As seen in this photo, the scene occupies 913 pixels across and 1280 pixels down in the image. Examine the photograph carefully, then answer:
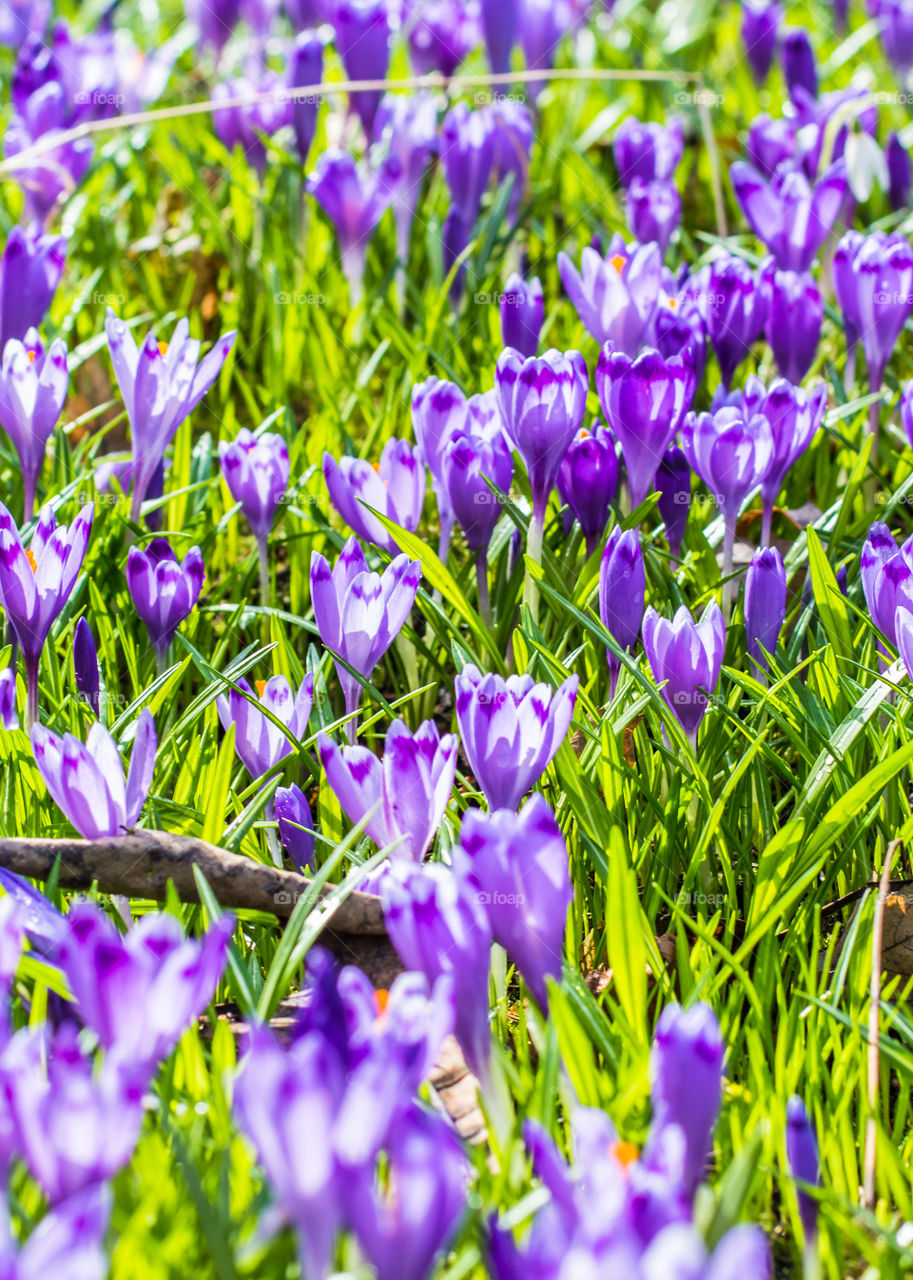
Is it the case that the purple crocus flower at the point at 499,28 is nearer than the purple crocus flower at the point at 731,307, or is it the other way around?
the purple crocus flower at the point at 731,307

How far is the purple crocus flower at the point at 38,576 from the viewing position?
59.2 inches

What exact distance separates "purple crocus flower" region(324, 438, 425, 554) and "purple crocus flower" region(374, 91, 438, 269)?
4.07 ft

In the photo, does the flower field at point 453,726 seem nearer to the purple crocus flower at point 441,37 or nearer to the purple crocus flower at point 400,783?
the purple crocus flower at point 400,783

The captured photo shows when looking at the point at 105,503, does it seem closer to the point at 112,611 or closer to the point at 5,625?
the point at 112,611

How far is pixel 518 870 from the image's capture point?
1044 millimetres

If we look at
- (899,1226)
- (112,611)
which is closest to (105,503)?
(112,611)

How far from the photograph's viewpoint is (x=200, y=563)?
1702mm

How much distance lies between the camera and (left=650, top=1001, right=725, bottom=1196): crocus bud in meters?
0.94

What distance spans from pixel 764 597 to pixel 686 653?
0.24 metres

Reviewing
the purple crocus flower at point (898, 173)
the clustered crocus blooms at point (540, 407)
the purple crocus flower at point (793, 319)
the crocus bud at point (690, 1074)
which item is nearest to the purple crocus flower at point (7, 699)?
the clustered crocus blooms at point (540, 407)

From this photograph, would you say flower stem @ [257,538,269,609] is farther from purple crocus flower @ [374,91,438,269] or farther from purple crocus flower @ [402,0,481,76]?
purple crocus flower @ [402,0,481,76]

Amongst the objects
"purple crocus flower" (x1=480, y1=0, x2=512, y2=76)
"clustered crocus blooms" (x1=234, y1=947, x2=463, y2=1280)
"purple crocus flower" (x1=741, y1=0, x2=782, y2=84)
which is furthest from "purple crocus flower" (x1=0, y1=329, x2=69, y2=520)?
"purple crocus flower" (x1=741, y1=0, x2=782, y2=84)

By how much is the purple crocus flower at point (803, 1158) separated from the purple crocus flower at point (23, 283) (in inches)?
76.9

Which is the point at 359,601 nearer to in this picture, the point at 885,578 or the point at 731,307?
the point at 885,578
